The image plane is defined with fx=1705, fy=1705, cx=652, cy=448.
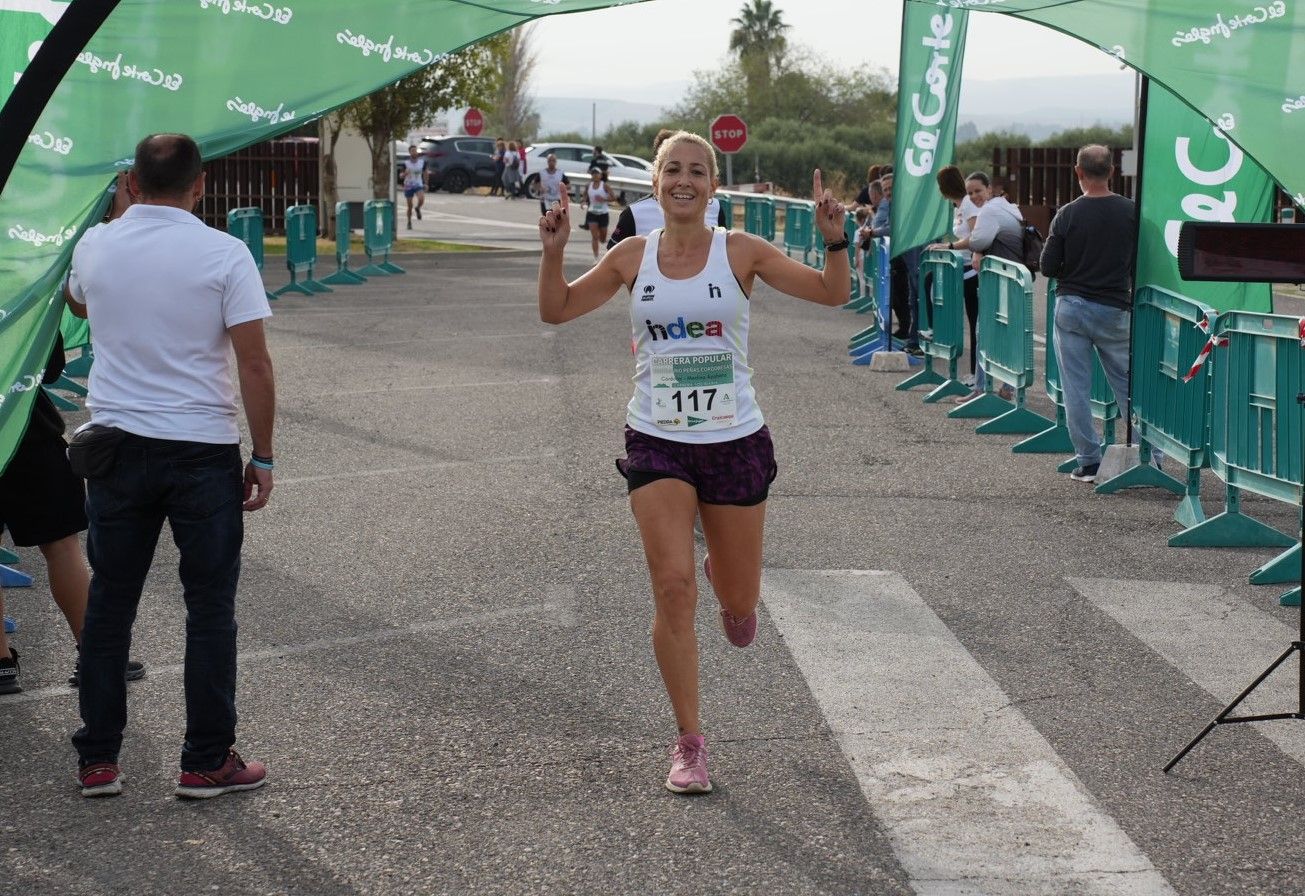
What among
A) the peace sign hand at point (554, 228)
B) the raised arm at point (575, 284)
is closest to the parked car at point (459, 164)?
the raised arm at point (575, 284)

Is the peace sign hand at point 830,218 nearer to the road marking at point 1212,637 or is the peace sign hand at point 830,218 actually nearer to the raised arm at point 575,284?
the raised arm at point 575,284

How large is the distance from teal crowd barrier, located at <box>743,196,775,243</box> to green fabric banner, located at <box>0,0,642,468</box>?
24.2 metres

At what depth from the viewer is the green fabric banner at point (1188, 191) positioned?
9664 millimetres

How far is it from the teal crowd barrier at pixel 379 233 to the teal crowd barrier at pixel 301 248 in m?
2.00

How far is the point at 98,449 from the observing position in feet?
16.6

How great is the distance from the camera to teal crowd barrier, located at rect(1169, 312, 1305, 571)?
7.91 meters

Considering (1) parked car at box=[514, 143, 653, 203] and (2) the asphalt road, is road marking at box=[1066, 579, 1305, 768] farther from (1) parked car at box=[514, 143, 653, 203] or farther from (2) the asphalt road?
(1) parked car at box=[514, 143, 653, 203]

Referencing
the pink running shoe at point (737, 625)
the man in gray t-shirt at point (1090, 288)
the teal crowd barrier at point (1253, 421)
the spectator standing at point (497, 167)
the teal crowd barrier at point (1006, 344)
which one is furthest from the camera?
the spectator standing at point (497, 167)

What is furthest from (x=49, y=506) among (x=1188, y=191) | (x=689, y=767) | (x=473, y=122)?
(x=473, y=122)

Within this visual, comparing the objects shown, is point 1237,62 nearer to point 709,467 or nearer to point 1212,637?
point 1212,637

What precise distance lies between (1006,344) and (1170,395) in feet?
9.15

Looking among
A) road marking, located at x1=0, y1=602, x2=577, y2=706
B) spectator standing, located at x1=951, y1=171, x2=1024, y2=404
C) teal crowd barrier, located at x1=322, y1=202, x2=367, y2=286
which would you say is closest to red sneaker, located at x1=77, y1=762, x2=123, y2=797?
road marking, located at x1=0, y1=602, x2=577, y2=706

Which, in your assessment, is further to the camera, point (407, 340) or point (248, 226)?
point (248, 226)

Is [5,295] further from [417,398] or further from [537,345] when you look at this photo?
[537,345]
